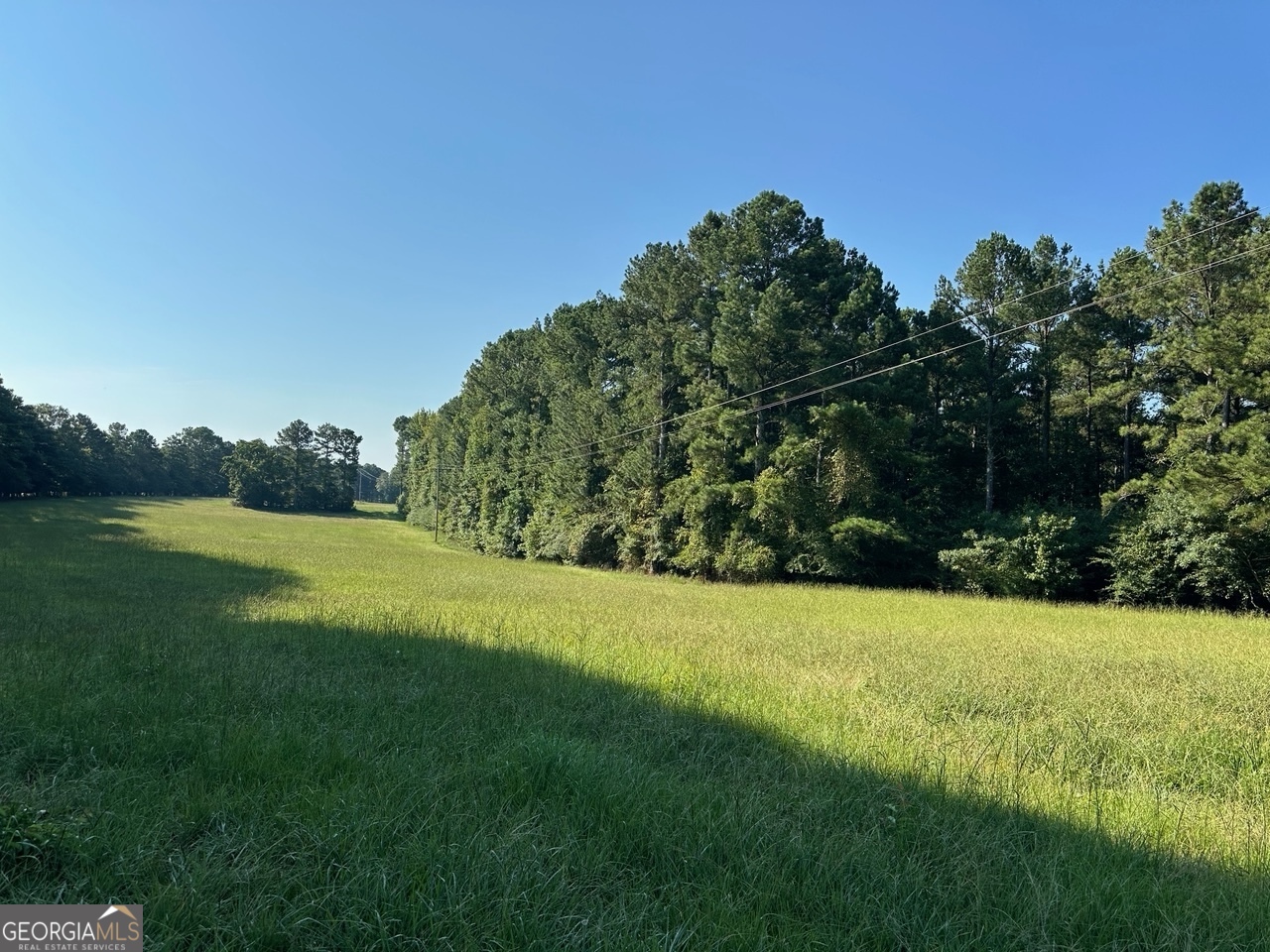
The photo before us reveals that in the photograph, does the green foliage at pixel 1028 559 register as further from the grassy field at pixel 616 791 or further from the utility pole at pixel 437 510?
the utility pole at pixel 437 510

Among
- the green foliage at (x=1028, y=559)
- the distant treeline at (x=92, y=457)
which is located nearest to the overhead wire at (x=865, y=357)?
the green foliage at (x=1028, y=559)

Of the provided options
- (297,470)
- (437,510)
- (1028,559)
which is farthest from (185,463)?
(1028,559)

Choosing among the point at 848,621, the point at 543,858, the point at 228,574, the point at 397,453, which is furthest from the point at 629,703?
the point at 397,453

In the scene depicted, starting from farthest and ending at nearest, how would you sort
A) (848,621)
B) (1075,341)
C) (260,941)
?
1. (1075,341)
2. (848,621)
3. (260,941)

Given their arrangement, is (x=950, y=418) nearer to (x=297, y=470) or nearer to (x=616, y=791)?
(x=616, y=791)

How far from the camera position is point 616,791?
4051 mm

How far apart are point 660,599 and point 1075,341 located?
23974 millimetres

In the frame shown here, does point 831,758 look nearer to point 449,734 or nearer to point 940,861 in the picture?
point 940,861

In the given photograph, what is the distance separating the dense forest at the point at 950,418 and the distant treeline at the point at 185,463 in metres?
67.0

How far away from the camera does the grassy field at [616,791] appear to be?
2.85 metres

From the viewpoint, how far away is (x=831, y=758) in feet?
16.7

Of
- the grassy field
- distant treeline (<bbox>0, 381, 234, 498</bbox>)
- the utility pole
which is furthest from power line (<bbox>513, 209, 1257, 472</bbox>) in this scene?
distant treeline (<bbox>0, 381, 234, 498</bbox>)

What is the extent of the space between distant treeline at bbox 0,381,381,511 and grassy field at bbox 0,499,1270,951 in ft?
261

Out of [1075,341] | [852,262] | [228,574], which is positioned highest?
[852,262]
